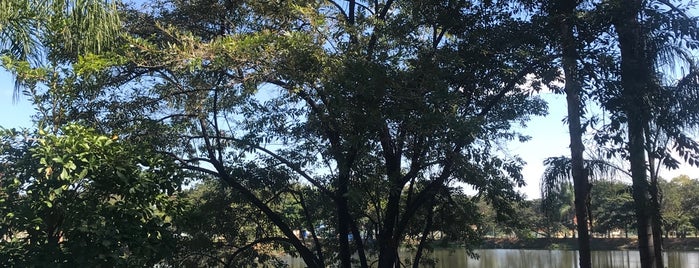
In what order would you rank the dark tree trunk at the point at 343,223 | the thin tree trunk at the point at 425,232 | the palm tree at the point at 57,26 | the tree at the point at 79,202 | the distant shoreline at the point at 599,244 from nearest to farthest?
the tree at the point at 79,202 → the palm tree at the point at 57,26 → the dark tree trunk at the point at 343,223 → the thin tree trunk at the point at 425,232 → the distant shoreline at the point at 599,244

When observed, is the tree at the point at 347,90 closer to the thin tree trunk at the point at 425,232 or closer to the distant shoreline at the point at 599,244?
the thin tree trunk at the point at 425,232

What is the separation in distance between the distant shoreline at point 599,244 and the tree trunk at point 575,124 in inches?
1419

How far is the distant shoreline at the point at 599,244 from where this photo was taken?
42.8 m

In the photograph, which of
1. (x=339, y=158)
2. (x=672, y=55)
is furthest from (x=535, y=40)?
(x=339, y=158)

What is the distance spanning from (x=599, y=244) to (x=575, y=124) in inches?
1789

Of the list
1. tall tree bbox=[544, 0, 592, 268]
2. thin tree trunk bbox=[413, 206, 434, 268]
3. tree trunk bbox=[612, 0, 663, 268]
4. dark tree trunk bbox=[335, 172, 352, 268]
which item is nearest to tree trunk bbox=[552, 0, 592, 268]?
tall tree bbox=[544, 0, 592, 268]

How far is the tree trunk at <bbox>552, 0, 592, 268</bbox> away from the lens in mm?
6598

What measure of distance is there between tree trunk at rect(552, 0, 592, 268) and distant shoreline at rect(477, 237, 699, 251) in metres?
36.0

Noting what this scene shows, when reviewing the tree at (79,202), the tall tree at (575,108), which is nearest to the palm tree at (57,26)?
the tree at (79,202)

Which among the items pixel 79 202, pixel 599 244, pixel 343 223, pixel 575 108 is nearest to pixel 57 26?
pixel 79 202

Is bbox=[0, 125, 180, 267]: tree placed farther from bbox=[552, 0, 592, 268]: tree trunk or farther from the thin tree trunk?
the thin tree trunk

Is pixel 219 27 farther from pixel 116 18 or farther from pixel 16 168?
pixel 16 168

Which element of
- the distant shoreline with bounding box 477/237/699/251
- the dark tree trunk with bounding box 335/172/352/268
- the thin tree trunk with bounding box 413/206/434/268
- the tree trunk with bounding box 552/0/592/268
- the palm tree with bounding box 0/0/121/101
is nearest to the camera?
the palm tree with bounding box 0/0/121/101

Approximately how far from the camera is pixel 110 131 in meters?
7.16
